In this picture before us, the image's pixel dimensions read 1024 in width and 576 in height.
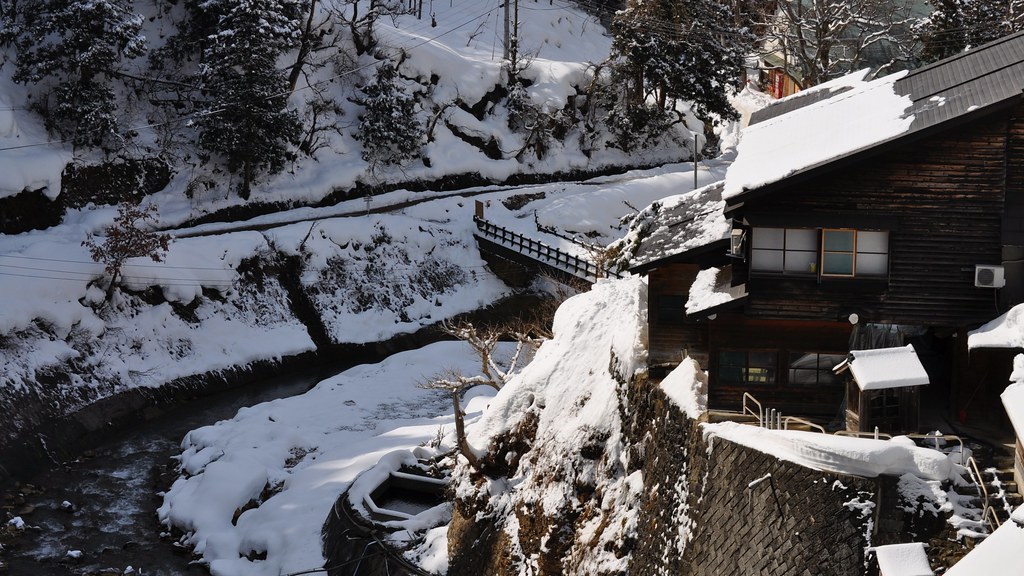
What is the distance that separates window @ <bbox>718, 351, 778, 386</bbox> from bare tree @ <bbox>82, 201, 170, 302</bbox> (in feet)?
75.5

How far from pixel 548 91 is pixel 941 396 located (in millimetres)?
38577

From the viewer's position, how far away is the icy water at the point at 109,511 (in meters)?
25.7

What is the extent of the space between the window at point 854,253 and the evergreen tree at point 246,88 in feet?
95.3

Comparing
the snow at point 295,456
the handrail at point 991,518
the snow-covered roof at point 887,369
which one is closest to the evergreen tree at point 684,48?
the snow at point 295,456

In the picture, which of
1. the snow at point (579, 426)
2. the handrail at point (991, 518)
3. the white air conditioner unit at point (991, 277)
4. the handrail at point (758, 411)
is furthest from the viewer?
the snow at point (579, 426)

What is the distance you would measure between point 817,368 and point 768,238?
2676 millimetres

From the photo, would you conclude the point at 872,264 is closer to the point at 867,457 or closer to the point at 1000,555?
the point at 867,457

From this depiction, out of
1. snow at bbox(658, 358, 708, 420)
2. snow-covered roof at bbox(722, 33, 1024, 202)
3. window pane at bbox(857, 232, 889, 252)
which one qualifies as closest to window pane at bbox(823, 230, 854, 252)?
window pane at bbox(857, 232, 889, 252)

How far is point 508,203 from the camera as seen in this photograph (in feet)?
157

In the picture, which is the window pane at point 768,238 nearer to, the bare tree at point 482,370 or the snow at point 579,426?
the snow at point 579,426

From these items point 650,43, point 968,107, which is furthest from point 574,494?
point 650,43

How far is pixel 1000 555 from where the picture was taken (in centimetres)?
1134

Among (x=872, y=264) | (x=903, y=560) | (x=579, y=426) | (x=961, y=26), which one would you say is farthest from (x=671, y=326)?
(x=961, y=26)

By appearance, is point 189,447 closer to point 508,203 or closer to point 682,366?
point 682,366
